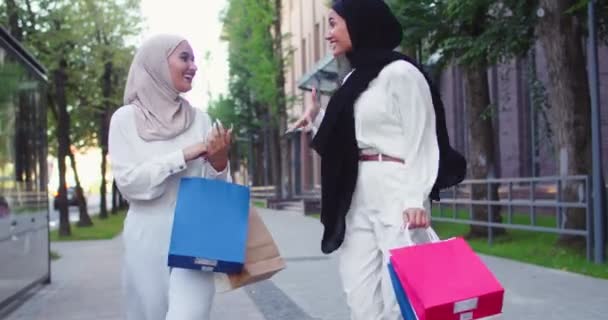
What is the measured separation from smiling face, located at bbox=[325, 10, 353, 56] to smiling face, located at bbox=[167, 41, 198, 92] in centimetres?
61

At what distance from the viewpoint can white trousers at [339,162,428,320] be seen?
369cm

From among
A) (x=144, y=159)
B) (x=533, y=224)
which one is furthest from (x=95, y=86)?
(x=144, y=159)

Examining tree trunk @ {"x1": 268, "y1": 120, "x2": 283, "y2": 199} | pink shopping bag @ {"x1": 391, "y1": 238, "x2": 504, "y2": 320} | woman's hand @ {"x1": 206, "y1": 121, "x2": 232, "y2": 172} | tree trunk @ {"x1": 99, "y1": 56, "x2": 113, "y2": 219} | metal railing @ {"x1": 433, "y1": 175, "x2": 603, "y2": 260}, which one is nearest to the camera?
pink shopping bag @ {"x1": 391, "y1": 238, "x2": 504, "y2": 320}

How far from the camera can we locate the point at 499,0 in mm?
13656

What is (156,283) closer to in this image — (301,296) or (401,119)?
(401,119)

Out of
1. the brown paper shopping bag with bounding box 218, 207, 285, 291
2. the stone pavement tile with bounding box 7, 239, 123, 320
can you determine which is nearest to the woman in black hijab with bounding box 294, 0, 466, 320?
the brown paper shopping bag with bounding box 218, 207, 285, 291

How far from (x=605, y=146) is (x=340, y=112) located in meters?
17.3

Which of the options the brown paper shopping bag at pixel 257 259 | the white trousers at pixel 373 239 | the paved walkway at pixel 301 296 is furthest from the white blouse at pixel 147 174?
the paved walkway at pixel 301 296

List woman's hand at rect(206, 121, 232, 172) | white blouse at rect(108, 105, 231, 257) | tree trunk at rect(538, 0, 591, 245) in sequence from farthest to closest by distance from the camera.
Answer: tree trunk at rect(538, 0, 591, 245) → white blouse at rect(108, 105, 231, 257) → woman's hand at rect(206, 121, 232, 172)

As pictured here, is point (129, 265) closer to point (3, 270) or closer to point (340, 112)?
point (340, 112)

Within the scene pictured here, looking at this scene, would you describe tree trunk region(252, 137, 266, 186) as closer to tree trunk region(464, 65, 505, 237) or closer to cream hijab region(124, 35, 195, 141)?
tree trunk region(464, 65, 505, 237)

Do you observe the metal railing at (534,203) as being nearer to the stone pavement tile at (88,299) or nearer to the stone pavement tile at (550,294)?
the stone pavement tile at (550,294)

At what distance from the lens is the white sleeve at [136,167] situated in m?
3.63

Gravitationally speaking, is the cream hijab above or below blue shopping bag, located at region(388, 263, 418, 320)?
above
